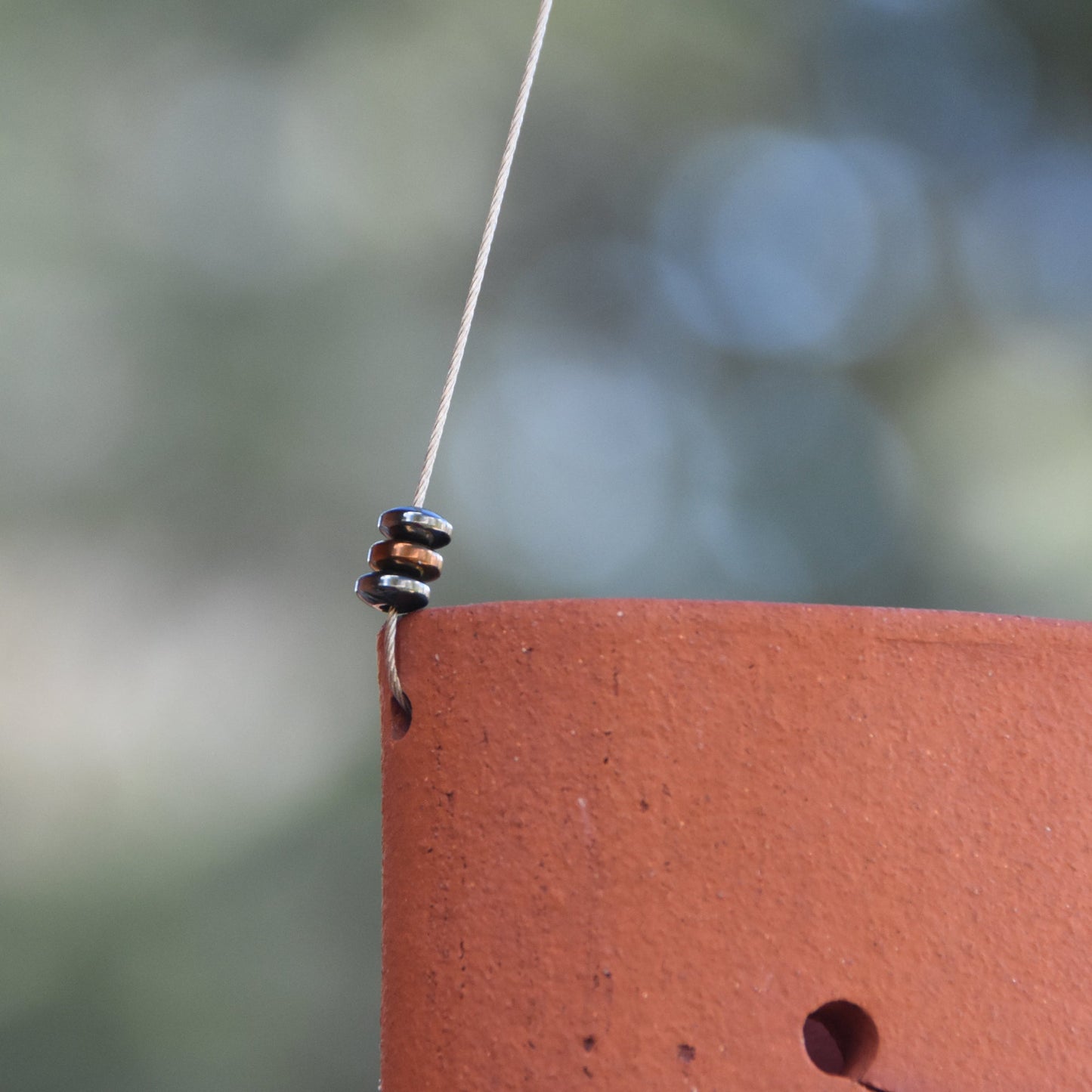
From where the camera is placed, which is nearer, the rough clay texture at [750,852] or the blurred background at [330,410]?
the rough clay texture at [750,852]

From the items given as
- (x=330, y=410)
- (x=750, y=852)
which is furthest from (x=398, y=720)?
(x=330, y=410)

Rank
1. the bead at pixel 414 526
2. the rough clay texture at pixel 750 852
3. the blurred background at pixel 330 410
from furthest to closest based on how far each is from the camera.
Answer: the blurred background at pixel 330 410
the bead at pixel 414 526
the rough clay texture at pixel 750 852

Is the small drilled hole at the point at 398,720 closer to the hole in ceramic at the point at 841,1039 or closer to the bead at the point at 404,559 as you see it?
the bead at the point at 404,559

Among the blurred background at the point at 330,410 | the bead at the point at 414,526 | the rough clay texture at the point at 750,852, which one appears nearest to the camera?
the rough clay texture at the point at 750,852

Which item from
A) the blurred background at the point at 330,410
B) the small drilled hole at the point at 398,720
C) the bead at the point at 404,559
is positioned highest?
the blurred background at the point at 330,410

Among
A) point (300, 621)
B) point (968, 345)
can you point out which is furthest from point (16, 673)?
point (968, 345)

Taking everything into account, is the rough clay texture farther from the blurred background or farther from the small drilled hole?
the blurred background

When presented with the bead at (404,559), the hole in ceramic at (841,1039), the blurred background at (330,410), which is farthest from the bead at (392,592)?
the blurred background at (330,410)

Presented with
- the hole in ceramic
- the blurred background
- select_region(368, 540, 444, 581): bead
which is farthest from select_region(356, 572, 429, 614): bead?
the blurred background
